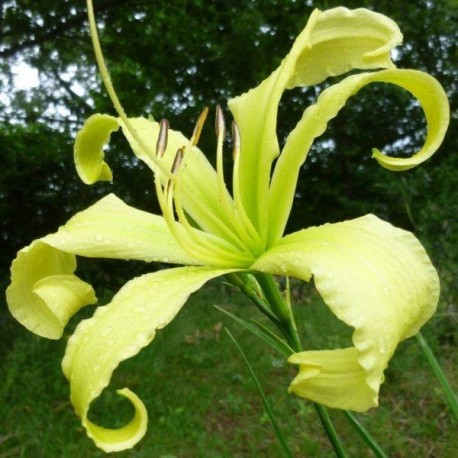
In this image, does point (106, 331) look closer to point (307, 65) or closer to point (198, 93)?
→ point (307, 65)

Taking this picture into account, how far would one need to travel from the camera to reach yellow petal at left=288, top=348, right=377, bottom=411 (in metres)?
0.54

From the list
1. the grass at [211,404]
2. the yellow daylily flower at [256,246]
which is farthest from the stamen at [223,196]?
the grass at [211,404]

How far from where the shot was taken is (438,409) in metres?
2.81

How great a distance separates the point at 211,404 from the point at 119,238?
245 centimetres

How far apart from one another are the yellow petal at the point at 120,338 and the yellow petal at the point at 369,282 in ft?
0.34

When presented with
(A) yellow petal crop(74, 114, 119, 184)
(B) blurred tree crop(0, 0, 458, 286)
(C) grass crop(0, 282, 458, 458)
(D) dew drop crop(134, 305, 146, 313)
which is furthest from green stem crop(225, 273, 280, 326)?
(B) blurred tree crop(0, 0, 458, 286)

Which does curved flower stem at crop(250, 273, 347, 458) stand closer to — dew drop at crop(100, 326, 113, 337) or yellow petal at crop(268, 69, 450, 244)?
yellow petal at crop(268, 69, 450, 244)

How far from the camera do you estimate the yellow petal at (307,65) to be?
2.60 feet

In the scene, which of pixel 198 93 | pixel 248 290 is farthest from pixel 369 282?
pixel 198 93

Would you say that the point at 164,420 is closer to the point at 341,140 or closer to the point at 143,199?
the point at 143,199

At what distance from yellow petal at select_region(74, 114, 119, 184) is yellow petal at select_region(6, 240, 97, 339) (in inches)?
6.4

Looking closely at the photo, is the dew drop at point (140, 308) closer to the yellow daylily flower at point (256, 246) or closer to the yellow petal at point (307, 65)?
the yellow daylily flower at point (256, 246)

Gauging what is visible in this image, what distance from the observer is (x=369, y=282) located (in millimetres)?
586

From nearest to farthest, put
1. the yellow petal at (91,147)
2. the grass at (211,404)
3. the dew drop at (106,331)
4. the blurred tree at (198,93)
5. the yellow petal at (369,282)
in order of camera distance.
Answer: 1. the yellow petal at (369,282)
2. the dew drop at (106,331)
3. the yellow petal at (91,147)
4. the grass at (211,404)
5. the blurred tree at (198,93)
